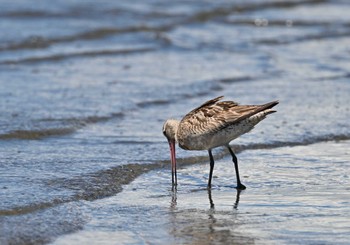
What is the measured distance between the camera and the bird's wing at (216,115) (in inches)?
299

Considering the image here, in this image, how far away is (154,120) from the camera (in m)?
10.5

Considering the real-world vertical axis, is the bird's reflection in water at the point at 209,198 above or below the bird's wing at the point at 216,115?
below

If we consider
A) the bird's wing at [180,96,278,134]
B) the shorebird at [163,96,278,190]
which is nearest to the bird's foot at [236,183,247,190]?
the shorebird at [163,96,278,190]

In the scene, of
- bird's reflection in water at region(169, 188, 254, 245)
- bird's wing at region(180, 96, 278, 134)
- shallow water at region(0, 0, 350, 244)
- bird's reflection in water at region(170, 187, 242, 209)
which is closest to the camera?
bird's reflection in water at region(169, 188, 254, 245)

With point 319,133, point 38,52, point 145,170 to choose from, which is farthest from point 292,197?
point 38,52

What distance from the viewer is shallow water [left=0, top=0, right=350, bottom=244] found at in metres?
6.67

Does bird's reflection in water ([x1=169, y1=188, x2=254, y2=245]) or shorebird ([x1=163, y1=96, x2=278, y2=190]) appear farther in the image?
shorebird ([x1=163, y1=96, x2=278, y2=190])

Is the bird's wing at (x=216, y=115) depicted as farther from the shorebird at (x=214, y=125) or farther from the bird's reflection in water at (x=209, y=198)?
the bird's reflection in water at (x=209, y=198)

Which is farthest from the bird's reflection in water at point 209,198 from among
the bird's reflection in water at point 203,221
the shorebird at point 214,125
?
the shorebird at point 214,125

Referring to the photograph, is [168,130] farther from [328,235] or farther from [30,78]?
[30,78]

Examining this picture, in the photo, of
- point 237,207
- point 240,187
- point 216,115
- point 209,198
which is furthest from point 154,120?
point 237,207

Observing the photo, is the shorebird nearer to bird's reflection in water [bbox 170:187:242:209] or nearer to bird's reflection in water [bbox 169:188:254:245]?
bird's reflection in water [bbox 170:187:242:209]

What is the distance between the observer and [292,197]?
286 inches

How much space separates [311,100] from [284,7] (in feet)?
36.2
